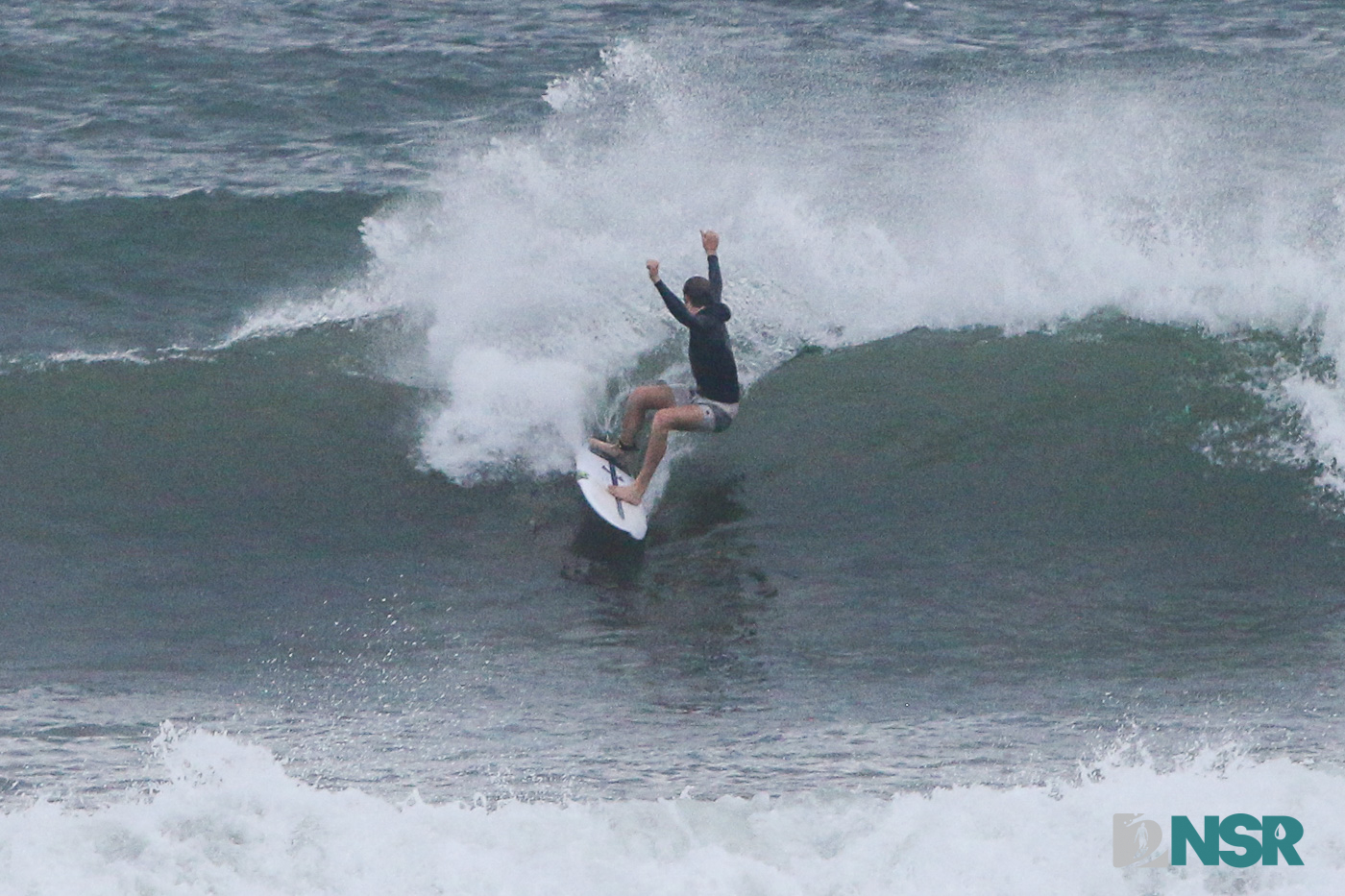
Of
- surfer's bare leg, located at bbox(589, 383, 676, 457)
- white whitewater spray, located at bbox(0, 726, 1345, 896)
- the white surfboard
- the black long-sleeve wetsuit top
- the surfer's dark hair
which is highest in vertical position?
the surfer's dark hair

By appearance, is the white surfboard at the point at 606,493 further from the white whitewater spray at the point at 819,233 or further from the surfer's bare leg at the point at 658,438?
the white whitewater spray at the point at 819,233

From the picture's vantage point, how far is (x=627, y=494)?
9.87 meters

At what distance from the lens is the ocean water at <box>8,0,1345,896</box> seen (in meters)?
7.12

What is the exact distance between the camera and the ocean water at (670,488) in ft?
23.4

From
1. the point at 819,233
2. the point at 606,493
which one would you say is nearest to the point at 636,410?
the point at 606,493

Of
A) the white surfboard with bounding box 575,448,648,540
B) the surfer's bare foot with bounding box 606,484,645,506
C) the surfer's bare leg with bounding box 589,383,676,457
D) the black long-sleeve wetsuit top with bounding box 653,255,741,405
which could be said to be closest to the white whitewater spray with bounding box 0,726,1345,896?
the white surfboard with bounding box 575,448,648,540

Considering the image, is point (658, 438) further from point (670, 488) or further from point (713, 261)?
point (713, 261)

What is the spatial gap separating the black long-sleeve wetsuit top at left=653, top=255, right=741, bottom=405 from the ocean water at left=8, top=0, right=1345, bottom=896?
0.86 meters

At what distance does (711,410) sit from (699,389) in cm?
19

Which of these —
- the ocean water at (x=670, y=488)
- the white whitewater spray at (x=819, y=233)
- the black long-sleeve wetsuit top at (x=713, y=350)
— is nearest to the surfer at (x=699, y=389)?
the black long-sleeve wetsuit top at (x=713, y=350)

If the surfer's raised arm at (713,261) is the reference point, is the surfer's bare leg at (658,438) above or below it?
below

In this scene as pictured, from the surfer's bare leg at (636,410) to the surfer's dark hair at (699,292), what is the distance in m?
0.79

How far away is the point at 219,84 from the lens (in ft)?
61.7

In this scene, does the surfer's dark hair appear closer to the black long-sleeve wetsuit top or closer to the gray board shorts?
the black long-sleeve wetsuit top
